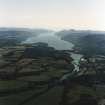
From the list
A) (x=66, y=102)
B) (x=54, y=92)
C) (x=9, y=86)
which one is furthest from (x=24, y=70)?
(x=66, y=102)

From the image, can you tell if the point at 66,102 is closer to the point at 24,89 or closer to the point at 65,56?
the point at 24,89

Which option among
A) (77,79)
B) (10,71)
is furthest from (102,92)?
(10,71)

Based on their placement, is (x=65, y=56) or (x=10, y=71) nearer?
(x=10, y=71)

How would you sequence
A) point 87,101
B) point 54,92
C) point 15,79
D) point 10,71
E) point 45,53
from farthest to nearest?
point 45,53, point 10,71, point 15,79, point 54,92, point 87,101

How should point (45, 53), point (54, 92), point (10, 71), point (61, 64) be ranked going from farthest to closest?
point (45, 53) → point (61, 64) → point (10, 71) → point (54, 92)

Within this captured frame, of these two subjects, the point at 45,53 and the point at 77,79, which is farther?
the point at 45,53

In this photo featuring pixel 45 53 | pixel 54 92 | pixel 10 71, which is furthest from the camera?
pixel 45 53

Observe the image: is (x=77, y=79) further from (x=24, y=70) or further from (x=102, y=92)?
(x=24, y=70)

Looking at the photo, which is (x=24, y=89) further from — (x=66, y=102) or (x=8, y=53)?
(x=8, y=53)
